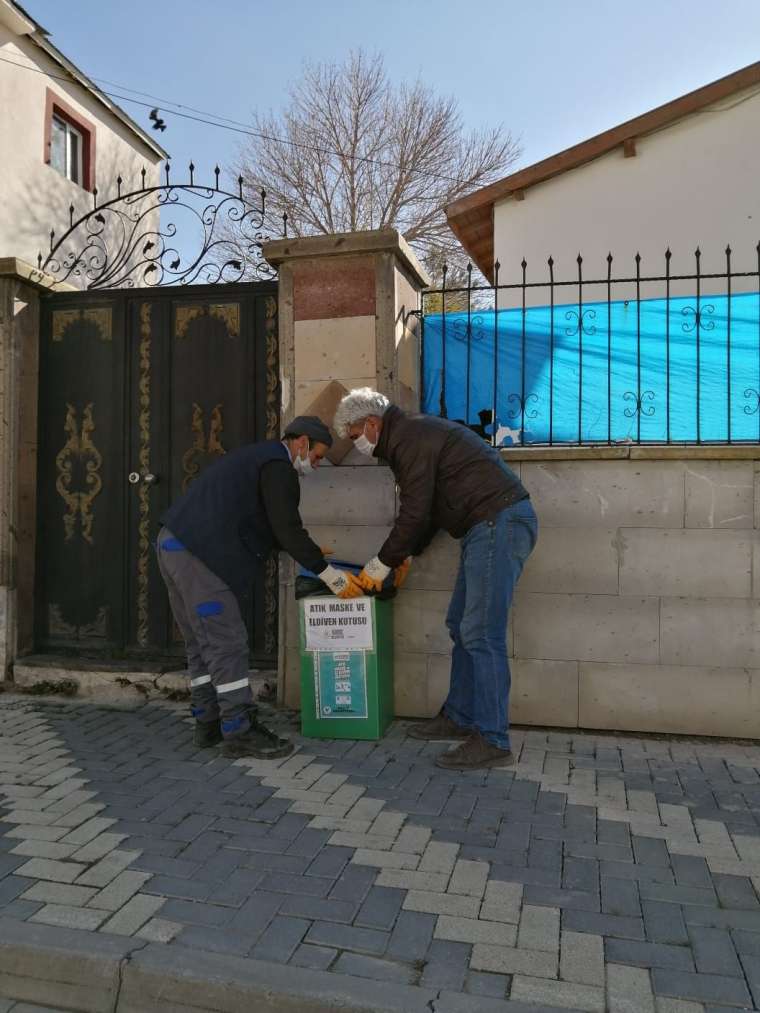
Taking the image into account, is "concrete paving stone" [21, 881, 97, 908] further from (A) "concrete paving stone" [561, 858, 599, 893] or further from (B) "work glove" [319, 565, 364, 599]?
(B) "work glove" [319, 565, 364, 599]

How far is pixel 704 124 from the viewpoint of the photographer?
33.8 feet

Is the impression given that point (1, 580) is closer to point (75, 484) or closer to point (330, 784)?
point (75, 484)

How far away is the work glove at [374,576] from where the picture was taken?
4355 millimetres

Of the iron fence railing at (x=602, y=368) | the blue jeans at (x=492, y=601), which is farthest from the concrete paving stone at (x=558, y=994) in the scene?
the iron fence railing at (x=602, y=368)

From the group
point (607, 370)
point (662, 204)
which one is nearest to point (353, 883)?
point (607, 370)

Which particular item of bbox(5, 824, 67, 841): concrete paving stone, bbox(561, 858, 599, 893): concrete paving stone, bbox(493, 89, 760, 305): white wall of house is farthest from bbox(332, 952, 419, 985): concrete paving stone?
bbox(493, 89, 760, 305): white wall of house

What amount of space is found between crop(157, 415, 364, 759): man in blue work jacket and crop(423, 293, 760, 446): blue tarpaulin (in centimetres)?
159

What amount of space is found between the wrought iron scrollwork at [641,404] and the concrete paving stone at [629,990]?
335 centimetres

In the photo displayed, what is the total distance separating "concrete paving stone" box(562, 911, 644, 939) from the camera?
2564 millimetres

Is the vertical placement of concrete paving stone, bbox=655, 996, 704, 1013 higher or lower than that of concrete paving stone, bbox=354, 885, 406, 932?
lower

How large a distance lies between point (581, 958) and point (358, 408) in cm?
279

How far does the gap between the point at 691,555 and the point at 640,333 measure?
4.78ft

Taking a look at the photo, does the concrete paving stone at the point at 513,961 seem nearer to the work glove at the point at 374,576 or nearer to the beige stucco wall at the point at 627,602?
the work glove at the point at 374,576

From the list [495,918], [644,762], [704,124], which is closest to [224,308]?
[644,762]
